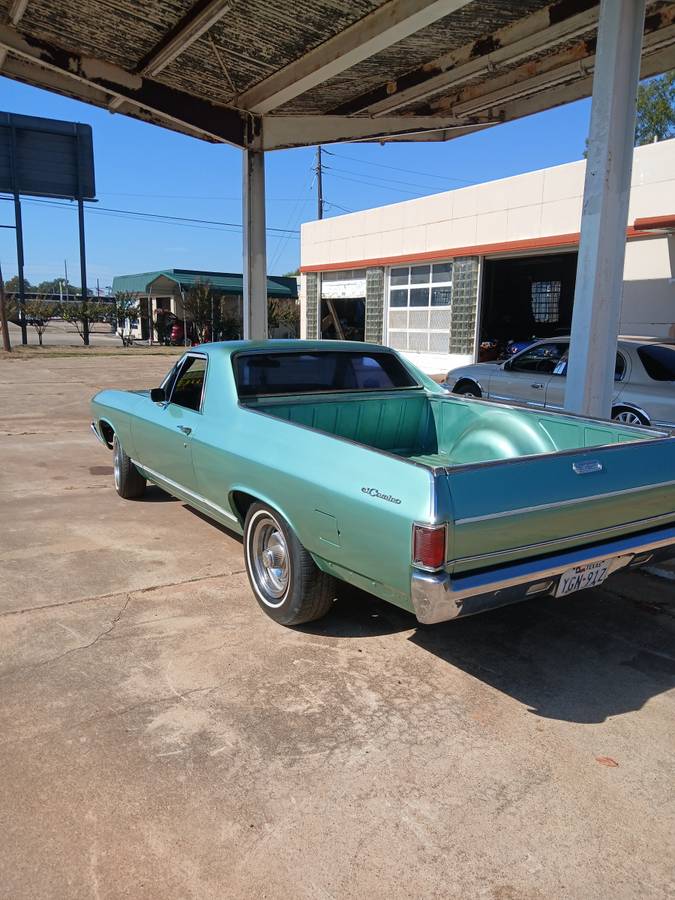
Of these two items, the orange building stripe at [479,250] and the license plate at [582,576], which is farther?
the orange building stripe at [479,250]

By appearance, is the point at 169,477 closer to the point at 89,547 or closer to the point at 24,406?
the point at 89,547

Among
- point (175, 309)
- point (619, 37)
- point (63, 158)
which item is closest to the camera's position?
point (619, 37)

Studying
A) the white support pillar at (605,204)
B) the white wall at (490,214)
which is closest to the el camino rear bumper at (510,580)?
the white support pillar at (605,204)

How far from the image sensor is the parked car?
8203 millimetres

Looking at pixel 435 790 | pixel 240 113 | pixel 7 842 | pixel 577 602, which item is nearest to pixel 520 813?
pixel 435 790

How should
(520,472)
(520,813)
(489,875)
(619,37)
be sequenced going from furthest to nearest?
(619,37) < (520,472) < (520,813) < (489,875)

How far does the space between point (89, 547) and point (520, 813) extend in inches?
151

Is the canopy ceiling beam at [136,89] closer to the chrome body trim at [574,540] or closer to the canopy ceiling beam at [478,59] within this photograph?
the canopy ceiling beam at [478,59]

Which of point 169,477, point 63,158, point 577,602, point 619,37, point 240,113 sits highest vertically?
point 63,158

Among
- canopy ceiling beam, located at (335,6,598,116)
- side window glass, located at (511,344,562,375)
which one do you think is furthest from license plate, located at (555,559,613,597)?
canopy ceiling beam, located at (335,6,598,116)

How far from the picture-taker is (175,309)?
136ft

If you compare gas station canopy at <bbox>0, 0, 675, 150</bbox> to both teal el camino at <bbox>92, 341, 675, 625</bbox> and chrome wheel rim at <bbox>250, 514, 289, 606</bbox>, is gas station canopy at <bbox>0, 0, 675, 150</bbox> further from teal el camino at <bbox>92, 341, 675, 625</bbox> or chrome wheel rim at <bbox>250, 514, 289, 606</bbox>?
chrome wheel rim at <bbox>250, 514, 289, 606</bbox>

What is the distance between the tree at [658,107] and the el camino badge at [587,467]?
3748 centimetres

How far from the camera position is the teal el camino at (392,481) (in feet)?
9.59
